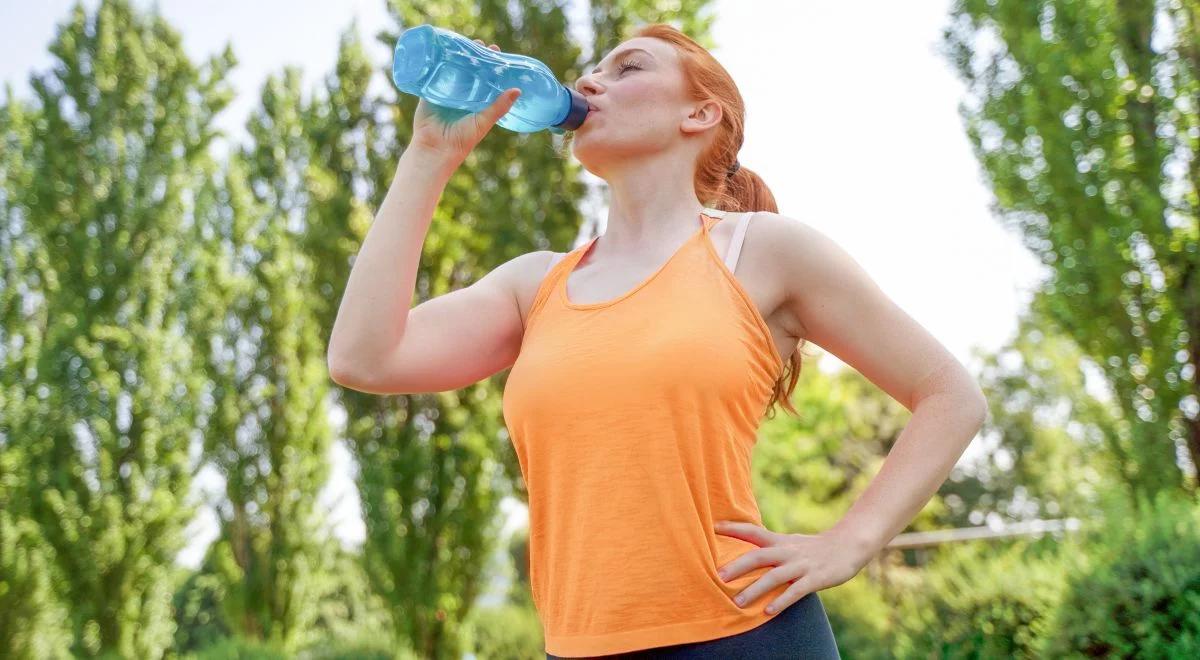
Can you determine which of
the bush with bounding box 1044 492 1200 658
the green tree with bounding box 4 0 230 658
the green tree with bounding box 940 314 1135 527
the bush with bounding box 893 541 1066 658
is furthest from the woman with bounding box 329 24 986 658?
the green tree with bounding box 940 314 1135 527

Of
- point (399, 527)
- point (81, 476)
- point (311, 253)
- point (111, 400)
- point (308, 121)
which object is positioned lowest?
point (399, 527)

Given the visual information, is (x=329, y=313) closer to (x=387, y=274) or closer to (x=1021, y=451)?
(x=387, y=274)

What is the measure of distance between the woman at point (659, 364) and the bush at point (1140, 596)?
342 centimetres

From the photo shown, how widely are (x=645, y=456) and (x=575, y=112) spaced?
0.63 meters

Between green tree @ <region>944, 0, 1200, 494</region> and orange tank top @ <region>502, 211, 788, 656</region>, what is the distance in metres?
7.54

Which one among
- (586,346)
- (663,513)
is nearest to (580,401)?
(586,346)

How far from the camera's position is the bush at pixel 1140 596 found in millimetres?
4367

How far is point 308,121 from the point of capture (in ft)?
41.9

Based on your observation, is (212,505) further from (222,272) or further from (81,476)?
(222,272)

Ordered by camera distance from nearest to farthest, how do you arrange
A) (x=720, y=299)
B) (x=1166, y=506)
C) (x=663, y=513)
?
(x=663, y=513)
(x=720, y=299)
(x=1166, y=506)

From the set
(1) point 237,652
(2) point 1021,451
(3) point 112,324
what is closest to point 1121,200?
(1) point 237,652

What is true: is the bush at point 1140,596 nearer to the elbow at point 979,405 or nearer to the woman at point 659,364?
the elbow at point 979,405

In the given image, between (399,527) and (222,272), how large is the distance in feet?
14.5

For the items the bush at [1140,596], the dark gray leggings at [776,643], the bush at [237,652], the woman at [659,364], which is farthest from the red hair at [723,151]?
the bush at [237,652]
